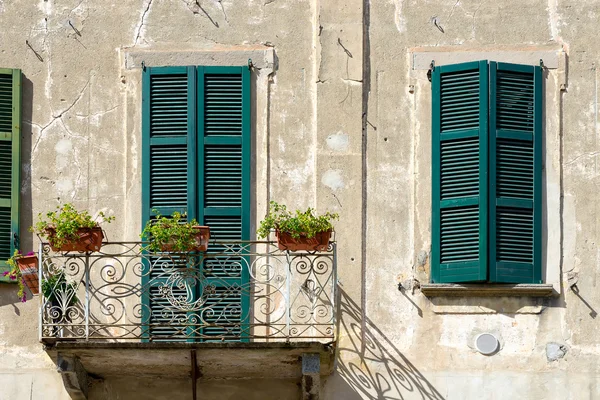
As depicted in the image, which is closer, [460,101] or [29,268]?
[29,268]

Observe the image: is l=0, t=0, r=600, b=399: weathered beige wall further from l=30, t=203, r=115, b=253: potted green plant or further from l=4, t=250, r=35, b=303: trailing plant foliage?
l=30, t=203, r=115, b=253: potted green plant

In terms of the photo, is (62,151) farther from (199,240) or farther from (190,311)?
(190,311)

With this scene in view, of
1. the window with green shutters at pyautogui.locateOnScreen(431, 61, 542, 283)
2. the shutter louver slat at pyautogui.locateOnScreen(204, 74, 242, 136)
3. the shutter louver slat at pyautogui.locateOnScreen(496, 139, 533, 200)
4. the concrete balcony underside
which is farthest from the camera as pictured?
the shutter louver slat at pyautogui.locateOnScreen(204, 74, 242, 136)

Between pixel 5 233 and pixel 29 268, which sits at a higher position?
pixel 5 233

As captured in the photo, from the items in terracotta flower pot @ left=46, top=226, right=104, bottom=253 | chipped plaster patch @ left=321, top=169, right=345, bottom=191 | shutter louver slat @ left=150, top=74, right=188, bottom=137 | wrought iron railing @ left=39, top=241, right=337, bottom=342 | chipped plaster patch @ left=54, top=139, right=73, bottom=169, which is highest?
shutter louver slat @ left=150, top=74, right=188, bottom=137

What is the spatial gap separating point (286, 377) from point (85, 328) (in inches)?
66.8

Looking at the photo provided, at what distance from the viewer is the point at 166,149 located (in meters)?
16.0

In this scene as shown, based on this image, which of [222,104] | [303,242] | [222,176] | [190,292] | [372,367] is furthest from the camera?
[222,104]

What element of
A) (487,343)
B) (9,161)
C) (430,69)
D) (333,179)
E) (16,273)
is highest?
(430,69)

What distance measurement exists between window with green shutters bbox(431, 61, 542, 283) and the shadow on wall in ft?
2.32

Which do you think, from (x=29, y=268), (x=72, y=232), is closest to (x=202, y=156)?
(x=72, y=232)

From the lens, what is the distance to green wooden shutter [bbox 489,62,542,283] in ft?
51.5

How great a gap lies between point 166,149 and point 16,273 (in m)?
1.66

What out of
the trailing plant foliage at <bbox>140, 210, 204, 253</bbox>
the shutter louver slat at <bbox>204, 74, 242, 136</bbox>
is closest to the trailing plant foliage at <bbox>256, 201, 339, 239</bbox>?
the trailing plant foliage at <bbox>140, 210, 204, 253</bbox>
